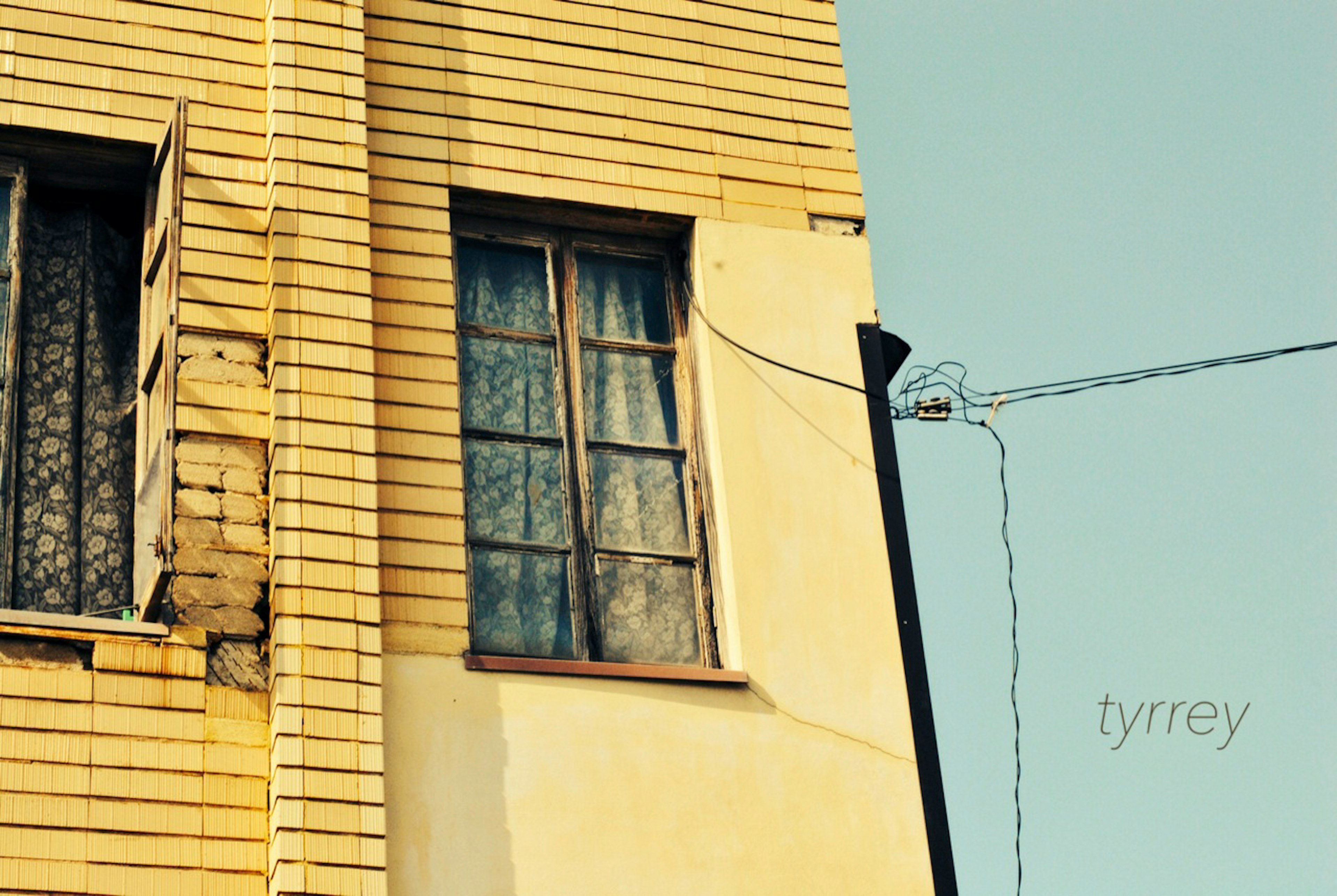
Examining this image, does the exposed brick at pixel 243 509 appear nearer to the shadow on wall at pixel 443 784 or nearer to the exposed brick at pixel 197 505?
the exposed brick at pixel 197 505

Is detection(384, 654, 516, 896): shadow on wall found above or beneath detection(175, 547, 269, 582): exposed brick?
beneath

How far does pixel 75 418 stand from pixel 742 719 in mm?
2796

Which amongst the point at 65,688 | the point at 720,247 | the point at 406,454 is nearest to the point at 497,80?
the point at 720,247

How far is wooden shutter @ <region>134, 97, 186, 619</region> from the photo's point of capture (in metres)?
6.65

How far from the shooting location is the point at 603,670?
23.6 feet

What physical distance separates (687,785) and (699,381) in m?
1.83

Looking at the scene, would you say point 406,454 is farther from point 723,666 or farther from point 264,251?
point 723,666

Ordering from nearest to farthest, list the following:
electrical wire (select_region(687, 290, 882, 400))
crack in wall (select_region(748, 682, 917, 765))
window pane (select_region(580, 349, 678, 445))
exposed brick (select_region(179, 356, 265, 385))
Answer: exposed brick (select_region(179, 356, 265, 385)) < crack in wall (select_region(748, 682, 917, 765)) < window pane (select_region(580, 349, 678, 445)) < electrical wire (select_region(687, 290, 882, 400))

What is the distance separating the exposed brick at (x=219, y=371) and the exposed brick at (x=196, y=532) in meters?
0.57

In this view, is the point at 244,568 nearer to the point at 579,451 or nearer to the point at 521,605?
the point at 521,605

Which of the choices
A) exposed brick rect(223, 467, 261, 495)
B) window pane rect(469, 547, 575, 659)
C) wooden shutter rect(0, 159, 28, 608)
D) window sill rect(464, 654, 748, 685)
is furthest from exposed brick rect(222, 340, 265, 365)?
window sill rect(464, 654, 748, 685)

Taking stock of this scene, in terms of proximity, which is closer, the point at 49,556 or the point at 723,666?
the point at 49,556

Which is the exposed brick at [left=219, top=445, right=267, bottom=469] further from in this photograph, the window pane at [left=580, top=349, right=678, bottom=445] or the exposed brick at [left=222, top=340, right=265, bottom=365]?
the window pane at [left=580, top=349, right=678, bottom=445]

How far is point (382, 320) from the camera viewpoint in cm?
759
